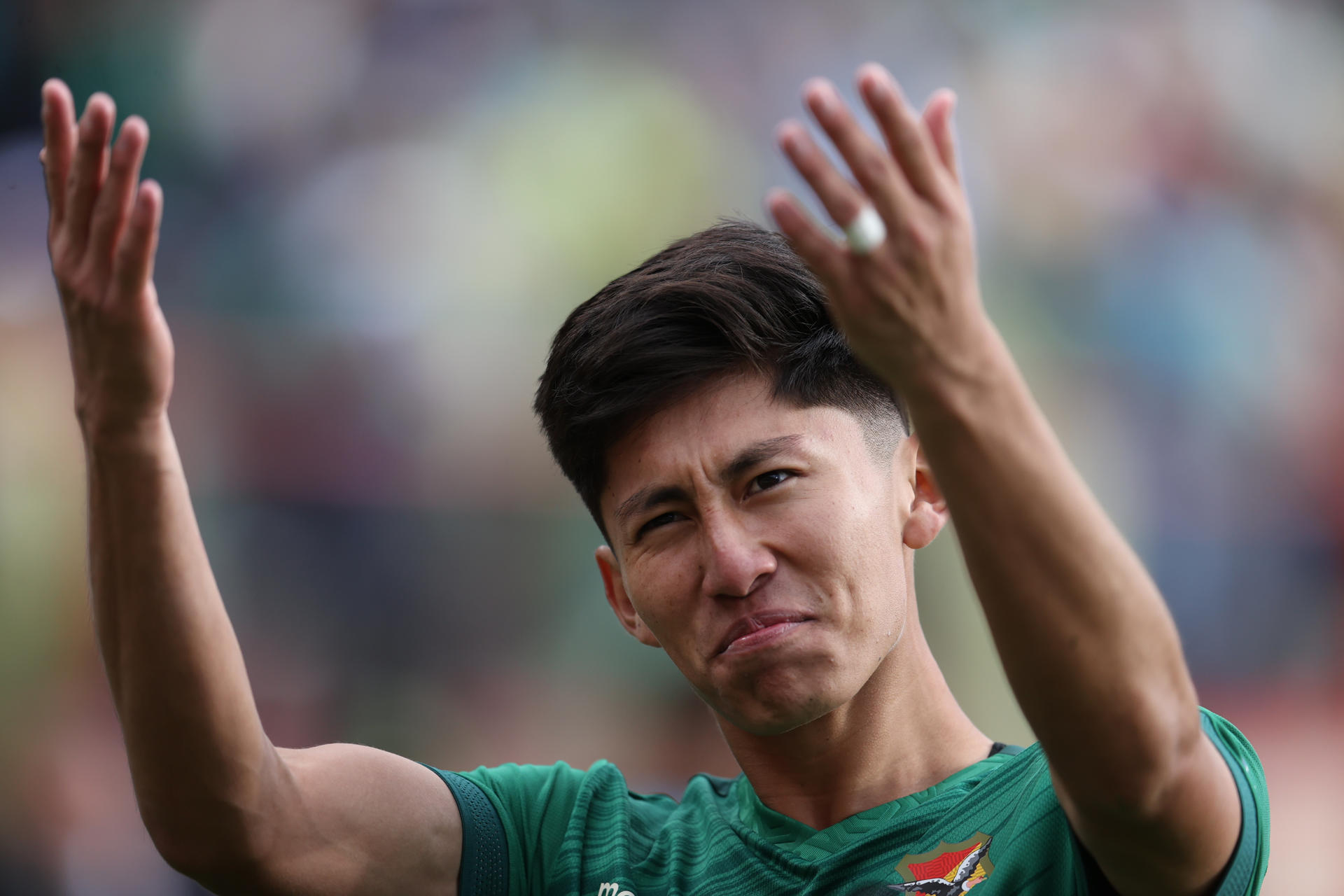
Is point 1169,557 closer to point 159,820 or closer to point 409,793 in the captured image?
point 409,793

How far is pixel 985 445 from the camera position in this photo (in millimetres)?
1191

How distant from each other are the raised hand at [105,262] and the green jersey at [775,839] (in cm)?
100

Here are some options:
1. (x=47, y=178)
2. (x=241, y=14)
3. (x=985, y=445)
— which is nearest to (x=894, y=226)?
(x=985, y=445)

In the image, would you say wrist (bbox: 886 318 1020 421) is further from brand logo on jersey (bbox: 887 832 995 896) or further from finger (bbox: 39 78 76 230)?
finger (bbox: 39 78 76 230)

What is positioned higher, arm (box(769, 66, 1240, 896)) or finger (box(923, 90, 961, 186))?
finger (box(923, 90, 961, 186))

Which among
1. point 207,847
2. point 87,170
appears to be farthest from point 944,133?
point 207,847

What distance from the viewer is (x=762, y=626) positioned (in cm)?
181

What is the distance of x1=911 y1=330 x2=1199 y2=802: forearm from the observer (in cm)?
118

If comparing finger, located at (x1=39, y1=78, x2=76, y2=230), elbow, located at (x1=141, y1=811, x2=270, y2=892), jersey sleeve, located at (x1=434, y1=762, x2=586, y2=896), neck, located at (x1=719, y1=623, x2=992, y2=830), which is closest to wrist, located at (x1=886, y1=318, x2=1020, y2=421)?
neck, located at (x1=719, y1=623, x2=992, y2=830)

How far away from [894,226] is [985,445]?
24 cm

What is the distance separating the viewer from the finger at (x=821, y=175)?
1173 millimetres

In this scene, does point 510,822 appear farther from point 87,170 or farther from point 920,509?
point 87,170

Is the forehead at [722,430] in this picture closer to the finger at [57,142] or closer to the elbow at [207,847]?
the elbow at [207,847]

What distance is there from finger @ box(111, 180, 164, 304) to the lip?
3.21 ft
